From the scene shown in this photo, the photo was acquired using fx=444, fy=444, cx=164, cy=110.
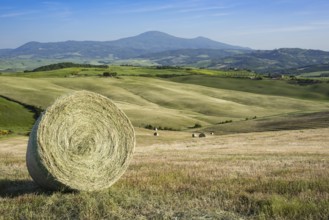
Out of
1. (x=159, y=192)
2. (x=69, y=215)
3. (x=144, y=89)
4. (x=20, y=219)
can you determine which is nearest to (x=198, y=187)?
(x=159, y=192)

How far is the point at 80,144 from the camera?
12.5 metres

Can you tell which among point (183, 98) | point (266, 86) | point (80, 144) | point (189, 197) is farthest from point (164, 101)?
point (189, 197)

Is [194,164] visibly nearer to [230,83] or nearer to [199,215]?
[199,215]

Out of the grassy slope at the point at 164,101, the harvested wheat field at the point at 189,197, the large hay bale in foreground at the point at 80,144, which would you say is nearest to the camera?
the harvested wheat field at the point at 189,197

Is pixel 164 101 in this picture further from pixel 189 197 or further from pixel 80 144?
pixel 189 197

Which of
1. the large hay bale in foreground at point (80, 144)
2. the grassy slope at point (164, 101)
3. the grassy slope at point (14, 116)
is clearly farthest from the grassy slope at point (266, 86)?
the large hay bale in foreground at point (80, 144)

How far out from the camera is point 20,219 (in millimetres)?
9453

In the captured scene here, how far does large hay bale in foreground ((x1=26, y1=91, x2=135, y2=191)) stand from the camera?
11.6 m

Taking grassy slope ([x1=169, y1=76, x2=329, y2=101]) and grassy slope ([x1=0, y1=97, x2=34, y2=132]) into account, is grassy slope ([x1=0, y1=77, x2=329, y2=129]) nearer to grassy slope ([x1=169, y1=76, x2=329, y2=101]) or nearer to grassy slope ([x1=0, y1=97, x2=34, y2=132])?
grassy slope ([x1=0, y1=97, x2=34, y2=132])

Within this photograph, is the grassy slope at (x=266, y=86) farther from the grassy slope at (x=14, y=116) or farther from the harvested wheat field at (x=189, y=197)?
the harvested wheat field at (x=189, y=197)

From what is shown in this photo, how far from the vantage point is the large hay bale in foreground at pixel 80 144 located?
11578 millimetres

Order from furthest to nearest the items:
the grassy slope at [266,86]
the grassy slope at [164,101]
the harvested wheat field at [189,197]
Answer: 1. the grassy slope at [266,86]
2. the grassy slope at [164,101]
3. the harvested wheat field at [189,197]

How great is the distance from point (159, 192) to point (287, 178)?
3.99 metres

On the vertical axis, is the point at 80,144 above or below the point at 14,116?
above
